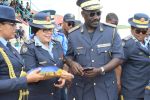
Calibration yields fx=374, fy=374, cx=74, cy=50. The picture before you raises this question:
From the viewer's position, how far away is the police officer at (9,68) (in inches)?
149

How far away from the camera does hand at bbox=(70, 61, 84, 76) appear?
15.4 ft

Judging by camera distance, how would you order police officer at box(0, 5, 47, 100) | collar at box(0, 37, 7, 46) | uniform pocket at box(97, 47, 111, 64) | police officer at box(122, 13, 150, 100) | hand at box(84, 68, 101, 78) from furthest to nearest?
police officer at box(122, 13, 150, 100)
uniform pocket at box(97, 47, 111, 64)
hand at box(84, 68, 101, 78)
collar at box(0, 37, 7, 46)
police officer at box(0, 5, 47, 100)

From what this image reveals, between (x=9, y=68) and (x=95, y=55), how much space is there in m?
1.35

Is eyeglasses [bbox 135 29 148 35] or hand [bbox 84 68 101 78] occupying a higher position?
eyeglasses [bbox 135 29 148 35]

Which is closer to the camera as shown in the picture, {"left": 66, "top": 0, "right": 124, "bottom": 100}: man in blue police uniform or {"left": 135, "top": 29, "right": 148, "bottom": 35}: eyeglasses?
{"left": 66, "top": 0, "right": 124, "bottom": 100}: man in blue police uniform

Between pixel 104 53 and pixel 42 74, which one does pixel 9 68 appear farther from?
pixel 104 53

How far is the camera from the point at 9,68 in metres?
3.89

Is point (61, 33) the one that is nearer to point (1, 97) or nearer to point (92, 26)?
point (92, 26)

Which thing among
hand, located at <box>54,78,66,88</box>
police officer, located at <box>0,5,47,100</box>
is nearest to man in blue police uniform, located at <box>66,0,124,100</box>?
hand, located at <box>54,78,66,88</box>

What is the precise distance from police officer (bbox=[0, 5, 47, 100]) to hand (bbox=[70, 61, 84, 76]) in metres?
0.89

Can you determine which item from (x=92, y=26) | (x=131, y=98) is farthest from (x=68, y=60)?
(x=131, y=98)

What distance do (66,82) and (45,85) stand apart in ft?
0.91

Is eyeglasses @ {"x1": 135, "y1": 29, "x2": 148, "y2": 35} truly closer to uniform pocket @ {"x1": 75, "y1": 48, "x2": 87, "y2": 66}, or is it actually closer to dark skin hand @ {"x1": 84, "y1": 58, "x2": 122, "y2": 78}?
dark skin hand @ {"x1": 84, "y1": 58, "x2": 122, "y2": 78}

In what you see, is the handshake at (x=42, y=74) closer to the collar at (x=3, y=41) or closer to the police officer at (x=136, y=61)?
the collar at (x=3, y=41)
